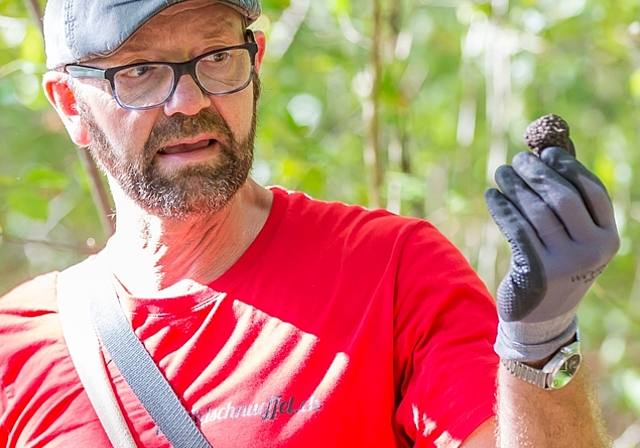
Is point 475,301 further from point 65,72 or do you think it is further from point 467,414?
point 65,72

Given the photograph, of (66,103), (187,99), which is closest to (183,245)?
(187,99)

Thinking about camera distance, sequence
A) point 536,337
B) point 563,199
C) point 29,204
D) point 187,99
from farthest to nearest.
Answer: point 29,204
point 187,99
point 536,337
point 563,199

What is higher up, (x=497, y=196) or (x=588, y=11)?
(x=497, y=196)

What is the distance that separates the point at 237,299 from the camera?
1.84m

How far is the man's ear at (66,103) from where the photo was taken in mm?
2100

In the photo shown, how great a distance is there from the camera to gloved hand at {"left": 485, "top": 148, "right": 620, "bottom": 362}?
3.90 feet

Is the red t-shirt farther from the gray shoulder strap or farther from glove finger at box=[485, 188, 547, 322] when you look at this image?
glove finger at box=[485, 188, 547, 322]

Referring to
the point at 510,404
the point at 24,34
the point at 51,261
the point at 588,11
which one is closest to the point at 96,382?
the point at 510,404

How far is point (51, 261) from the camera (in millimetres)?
6492

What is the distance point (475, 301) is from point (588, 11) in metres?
2.36

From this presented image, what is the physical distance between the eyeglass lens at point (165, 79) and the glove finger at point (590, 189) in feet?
2.92

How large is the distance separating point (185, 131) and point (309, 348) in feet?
1.72

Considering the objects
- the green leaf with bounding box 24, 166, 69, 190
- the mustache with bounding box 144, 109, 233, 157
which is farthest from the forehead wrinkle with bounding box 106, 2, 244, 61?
the green leaf with bounding box 24, 166, 69, 190

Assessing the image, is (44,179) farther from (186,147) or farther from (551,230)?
(551,230)
